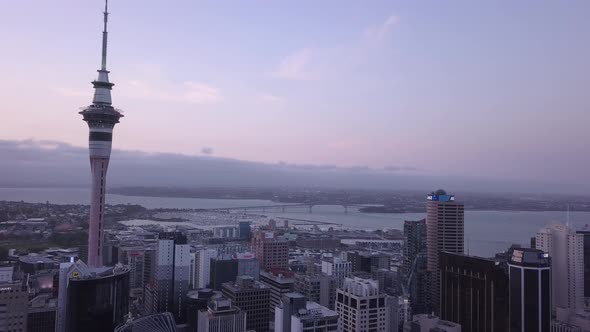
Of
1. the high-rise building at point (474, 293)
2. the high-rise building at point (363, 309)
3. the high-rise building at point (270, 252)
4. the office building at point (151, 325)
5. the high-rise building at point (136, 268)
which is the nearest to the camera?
the office building at point (151, 325)

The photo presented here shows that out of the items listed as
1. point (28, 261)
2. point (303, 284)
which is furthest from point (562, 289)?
point (28, 261)

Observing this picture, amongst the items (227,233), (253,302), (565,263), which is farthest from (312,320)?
(227,233)

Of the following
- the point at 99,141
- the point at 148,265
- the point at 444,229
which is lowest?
the point at 148,265

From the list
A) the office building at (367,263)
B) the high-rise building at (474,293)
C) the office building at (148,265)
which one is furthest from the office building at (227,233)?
the high-rise building at (474,293)

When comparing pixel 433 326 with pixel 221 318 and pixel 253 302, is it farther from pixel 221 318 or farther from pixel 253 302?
pixel 253 302

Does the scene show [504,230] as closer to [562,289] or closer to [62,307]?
[562,289]

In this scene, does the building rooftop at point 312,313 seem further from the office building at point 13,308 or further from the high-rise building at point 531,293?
the office building at point 13,308
